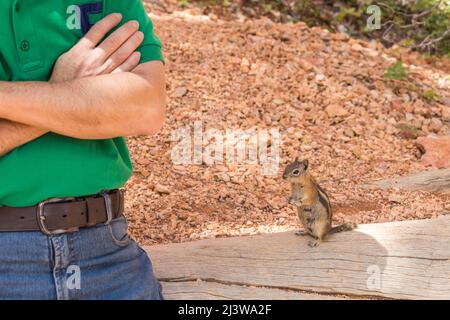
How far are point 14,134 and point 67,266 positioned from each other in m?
0.50

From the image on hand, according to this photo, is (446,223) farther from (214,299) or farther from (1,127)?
(1,127)

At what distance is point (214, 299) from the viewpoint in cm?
304

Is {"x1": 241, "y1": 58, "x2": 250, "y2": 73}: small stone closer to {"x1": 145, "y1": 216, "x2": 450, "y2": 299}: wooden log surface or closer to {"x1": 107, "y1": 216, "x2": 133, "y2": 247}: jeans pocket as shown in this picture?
{"x1": 145, "y1": 216, "x2": 450, "y2": 299}: wooden log surface

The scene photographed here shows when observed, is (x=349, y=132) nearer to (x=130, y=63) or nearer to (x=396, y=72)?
(x=396, y=72)

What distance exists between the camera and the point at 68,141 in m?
2.50

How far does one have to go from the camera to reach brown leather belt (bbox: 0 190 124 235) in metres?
2.40

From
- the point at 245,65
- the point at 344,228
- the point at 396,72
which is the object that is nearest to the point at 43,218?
the point at 344,228


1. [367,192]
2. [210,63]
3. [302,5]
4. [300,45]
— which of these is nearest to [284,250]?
[367,192]

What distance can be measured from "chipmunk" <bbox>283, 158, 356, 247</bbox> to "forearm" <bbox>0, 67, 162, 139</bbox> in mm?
1227

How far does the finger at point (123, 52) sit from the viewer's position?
2611 mm

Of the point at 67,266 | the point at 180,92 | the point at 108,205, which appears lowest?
the point at 180,92

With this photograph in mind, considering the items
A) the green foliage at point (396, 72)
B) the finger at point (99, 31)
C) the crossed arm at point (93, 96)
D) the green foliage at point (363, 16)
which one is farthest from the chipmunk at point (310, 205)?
the green foliage at point (363, 16)
